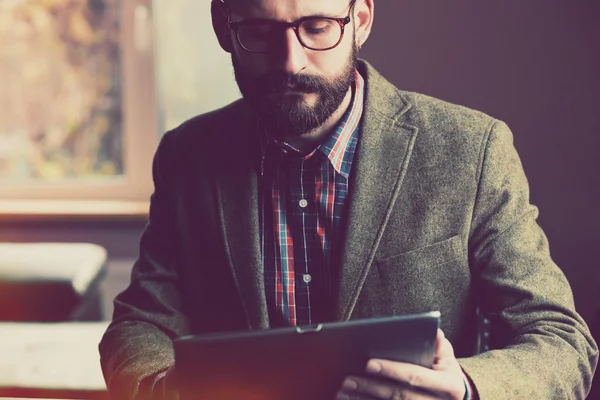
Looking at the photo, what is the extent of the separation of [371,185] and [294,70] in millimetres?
251

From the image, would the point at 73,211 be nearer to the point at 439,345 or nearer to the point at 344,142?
the point at 344,142

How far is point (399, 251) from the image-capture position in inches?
45.8

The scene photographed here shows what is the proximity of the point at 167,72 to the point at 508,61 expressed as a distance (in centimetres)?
124

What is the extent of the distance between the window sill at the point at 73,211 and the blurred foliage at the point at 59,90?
0.56 feet

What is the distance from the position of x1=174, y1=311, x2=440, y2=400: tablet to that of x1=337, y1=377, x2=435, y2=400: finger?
1cm

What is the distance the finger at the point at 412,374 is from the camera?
79 cm

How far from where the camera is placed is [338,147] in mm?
1208

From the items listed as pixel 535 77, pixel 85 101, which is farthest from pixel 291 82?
pixel 85 101

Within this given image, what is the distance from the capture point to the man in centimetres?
110

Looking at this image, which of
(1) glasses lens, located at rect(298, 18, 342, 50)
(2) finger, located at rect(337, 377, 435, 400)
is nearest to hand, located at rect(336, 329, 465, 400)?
(2) finger, located at rect(337, 377, 435, 400)

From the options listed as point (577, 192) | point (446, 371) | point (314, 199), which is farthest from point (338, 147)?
point (577, 192)

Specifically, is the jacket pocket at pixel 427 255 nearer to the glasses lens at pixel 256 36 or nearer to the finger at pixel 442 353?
the finger at pixel 442 353

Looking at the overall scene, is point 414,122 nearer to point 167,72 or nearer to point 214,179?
point 214,179

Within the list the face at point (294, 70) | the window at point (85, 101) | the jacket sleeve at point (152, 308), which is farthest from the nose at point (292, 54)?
the window at point (85, 101)
